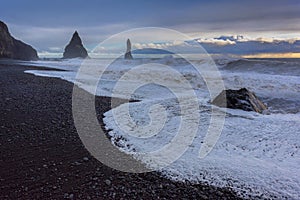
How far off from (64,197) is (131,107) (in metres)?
5.30

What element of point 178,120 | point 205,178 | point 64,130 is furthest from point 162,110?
point 205,178

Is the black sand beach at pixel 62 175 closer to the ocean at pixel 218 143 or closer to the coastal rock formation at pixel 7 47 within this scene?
the ocean at pixel 218 143

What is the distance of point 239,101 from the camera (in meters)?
7.93

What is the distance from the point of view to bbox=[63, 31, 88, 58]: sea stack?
390 feet

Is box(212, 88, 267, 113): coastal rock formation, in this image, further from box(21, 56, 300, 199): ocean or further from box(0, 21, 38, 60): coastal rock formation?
box(0, 21, 38, 60): coastal rock formation

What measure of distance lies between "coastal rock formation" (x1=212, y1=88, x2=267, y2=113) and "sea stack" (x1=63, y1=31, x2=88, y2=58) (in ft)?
385

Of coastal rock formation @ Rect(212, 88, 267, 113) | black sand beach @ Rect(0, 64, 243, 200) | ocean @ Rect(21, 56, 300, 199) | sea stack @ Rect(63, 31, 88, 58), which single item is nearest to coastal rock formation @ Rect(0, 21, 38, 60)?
sea stack @ Rect(63, 31, 88, 58)

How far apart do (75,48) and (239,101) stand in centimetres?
12117

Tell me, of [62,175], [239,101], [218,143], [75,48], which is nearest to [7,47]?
[75,48]

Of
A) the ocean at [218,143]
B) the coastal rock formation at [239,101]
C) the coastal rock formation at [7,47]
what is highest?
the coastal rock formation at [7,47]

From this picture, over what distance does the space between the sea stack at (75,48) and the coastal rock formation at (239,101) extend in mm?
117294

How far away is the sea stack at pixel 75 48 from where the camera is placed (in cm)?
11881

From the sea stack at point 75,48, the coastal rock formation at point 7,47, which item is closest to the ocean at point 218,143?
the coastal rock formation at point 7,47

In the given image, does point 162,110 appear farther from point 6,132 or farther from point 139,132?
point 6,132
